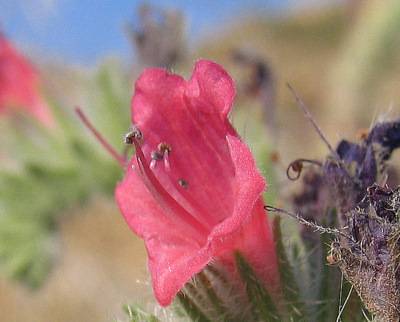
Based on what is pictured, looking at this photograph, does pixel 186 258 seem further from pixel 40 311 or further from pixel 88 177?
pixel 40 311

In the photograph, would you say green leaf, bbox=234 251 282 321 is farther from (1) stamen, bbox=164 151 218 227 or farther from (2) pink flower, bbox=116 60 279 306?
(1) stamen, bbox=164 151 218 227

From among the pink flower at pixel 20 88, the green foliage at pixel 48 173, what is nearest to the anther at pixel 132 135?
the green foliage at pixel 48 173

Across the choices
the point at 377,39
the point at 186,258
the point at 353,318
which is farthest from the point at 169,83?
the point at 377,39

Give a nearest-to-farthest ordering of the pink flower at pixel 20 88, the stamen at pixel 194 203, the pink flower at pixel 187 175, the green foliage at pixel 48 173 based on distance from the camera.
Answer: the pink flower at pixel 187 175
the stamen at pixel 194 203
the green foliage at pixel 48 173
the pink flower at pixel 20 88

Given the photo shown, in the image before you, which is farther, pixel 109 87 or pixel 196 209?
pixel 109 87

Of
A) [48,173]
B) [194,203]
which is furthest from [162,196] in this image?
[48,173]

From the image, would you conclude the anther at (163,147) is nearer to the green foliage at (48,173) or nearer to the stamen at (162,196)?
the stamen at (162,196)
